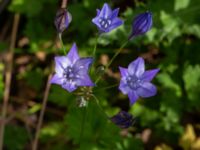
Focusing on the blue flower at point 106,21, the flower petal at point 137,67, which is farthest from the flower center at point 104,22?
the flower petal at point 137,67

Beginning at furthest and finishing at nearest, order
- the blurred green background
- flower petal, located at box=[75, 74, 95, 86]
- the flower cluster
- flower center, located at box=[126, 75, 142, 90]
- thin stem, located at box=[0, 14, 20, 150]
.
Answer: thin stem, located at box=[0, 14, 20, 150]
the blurred green background
flower center, located at box=[126, 75, 142, 90]
the flower cluster
flower petal, located at box=[75, 74, 95, 86]

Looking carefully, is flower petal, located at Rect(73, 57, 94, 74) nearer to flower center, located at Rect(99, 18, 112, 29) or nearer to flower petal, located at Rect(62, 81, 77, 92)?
flower petal, located at Rect(62, 81, 77, 92)

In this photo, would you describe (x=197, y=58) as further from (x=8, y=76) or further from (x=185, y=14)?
(x=8, y=76)

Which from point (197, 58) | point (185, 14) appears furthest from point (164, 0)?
point (197, 58)

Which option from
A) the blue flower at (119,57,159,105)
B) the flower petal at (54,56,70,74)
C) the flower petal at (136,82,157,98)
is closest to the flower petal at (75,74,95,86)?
the flower petal at (54,56,70,74)

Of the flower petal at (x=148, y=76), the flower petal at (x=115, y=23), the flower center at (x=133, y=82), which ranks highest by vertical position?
the flower petal at (x=115, y=23)

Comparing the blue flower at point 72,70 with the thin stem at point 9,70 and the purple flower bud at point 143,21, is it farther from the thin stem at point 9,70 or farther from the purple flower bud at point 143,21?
the thin stem at point 9,70
